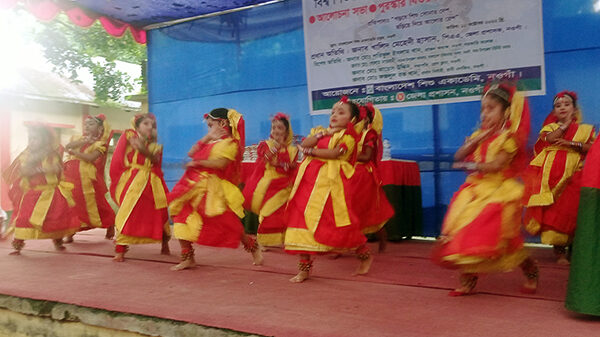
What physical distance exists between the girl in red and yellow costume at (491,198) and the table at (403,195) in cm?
258

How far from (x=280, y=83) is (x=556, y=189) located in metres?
3.74

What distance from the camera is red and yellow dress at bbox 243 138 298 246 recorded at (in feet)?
17.4

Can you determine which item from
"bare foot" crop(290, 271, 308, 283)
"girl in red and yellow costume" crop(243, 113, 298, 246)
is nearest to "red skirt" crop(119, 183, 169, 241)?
"girl in red and yellow costume" crop(243, 113, 298, 246)

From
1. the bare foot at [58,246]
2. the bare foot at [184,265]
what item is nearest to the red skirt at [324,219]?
the bare foot at [184,265]

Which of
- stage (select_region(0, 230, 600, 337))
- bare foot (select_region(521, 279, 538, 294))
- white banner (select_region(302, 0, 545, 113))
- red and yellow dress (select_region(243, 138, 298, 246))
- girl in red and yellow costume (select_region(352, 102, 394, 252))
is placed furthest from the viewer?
white banner (select_region(302, 0, 545, 113))

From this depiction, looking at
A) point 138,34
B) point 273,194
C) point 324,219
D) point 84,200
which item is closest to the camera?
point 324,219

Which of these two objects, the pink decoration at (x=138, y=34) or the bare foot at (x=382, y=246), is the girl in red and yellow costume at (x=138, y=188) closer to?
the bare foot at (x=382, y=246)

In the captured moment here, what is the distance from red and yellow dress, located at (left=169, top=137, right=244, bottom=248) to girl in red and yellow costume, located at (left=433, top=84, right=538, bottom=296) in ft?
6.02

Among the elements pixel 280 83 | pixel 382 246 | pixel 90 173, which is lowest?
pixel 382 246

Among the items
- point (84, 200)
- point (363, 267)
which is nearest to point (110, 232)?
point (84, 200)

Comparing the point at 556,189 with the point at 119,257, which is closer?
the point at 556,189

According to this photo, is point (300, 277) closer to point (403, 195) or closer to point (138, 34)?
point (403, 195)

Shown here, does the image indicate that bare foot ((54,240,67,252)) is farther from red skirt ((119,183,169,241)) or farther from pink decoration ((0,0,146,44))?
pink decoration ((0,0,146,44))

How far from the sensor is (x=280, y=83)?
7.10 m
